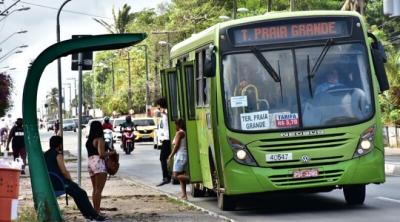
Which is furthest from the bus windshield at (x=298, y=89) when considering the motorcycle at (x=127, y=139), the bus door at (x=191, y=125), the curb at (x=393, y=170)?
the motorcycle at (x=127, y=139)

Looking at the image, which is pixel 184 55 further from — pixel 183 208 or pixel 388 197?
pixel 388 197

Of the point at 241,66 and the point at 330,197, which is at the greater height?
the point at 241,66

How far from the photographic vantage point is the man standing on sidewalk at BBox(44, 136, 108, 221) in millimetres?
14617

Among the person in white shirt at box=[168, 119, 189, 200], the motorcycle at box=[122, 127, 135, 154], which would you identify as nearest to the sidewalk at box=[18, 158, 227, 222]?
the person in white shirt at box=[168, 119, 189, 200]

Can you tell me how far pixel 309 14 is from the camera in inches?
622

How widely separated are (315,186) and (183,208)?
2.60 meters

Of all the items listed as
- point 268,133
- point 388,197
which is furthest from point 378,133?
point 388,197

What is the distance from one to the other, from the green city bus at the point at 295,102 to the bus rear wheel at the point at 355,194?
180 mm

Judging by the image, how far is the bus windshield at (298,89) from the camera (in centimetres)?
1519

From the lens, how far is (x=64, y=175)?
581 inches

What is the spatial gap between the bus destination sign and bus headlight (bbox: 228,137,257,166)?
1.64 metres

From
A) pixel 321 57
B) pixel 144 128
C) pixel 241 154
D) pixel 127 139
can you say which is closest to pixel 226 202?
pixel 241 154

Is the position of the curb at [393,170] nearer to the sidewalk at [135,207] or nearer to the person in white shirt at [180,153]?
the sidewalk at [135,207]

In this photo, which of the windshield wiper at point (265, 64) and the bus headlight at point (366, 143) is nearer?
the bus headlight at point (366, 143)
